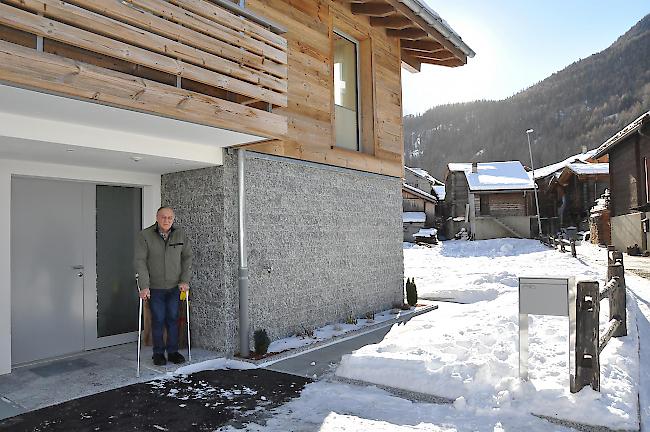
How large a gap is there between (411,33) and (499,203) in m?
30.1

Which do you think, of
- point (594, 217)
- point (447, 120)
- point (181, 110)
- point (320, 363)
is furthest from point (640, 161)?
point (447, 120)

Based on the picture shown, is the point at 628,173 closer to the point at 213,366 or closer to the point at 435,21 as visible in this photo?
the point at 435,21

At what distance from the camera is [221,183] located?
6.62 meters

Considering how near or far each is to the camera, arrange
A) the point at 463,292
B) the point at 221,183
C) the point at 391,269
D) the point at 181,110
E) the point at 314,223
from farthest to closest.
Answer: the point at 463,292 → the point at 391,269 → the point at 314,223 → the point at 221,183 → the point at 181,110

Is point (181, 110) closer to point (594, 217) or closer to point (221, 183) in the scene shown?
point (221, 183)

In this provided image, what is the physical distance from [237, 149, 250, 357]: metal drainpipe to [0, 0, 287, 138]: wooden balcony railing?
2.74 feet

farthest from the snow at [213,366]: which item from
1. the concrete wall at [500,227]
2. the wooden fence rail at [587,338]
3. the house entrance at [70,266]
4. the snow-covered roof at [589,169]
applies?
the snow-covered roof at [589,169]

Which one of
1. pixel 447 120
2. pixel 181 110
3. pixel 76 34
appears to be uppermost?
pixel 447 120

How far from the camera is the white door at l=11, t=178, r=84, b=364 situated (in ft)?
20.5

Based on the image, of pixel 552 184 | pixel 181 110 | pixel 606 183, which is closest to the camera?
pixel 181 110

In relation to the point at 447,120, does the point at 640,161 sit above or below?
below

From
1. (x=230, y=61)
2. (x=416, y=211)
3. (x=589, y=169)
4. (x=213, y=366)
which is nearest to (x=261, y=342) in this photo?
(x=213, y=366)

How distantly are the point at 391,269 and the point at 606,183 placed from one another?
33.8 meters

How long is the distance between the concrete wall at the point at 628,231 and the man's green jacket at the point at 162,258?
21.1 meters
